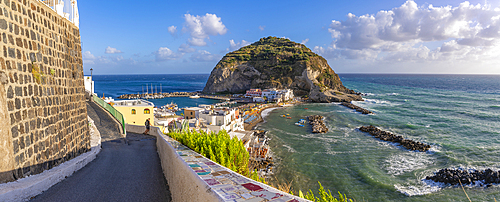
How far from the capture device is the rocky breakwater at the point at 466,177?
17875 mm

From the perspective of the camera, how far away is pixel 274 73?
97.8 meters

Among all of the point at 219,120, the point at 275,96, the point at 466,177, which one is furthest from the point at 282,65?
the point at 466,177

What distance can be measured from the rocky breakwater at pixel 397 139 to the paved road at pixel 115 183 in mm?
27686

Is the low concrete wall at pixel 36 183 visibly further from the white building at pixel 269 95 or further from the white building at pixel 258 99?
the white building at pixel 269 95

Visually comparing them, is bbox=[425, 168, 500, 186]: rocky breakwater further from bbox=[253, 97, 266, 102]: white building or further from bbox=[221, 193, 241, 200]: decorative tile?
bbox=[253, 97, 266, 102]: white building

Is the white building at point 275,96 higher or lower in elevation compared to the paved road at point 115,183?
lower

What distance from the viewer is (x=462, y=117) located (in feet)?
142

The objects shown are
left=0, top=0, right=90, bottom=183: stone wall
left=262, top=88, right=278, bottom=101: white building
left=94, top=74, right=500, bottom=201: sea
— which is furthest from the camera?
left=262, top=88, right=278, bottom=101: white building

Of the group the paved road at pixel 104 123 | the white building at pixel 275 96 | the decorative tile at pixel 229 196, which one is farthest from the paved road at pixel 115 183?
the white building at pixel 275 96

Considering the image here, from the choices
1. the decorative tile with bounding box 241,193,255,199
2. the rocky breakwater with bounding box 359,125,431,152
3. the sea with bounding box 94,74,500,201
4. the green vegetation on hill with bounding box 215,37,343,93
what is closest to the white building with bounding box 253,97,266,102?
the green vegetation on hill with bounding box 215,37,343,93

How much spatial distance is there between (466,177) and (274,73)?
268 feet

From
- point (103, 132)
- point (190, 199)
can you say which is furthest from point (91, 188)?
point (103, 132)

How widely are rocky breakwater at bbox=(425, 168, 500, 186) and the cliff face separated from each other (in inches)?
2553

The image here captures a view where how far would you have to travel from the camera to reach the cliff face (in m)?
89.5
